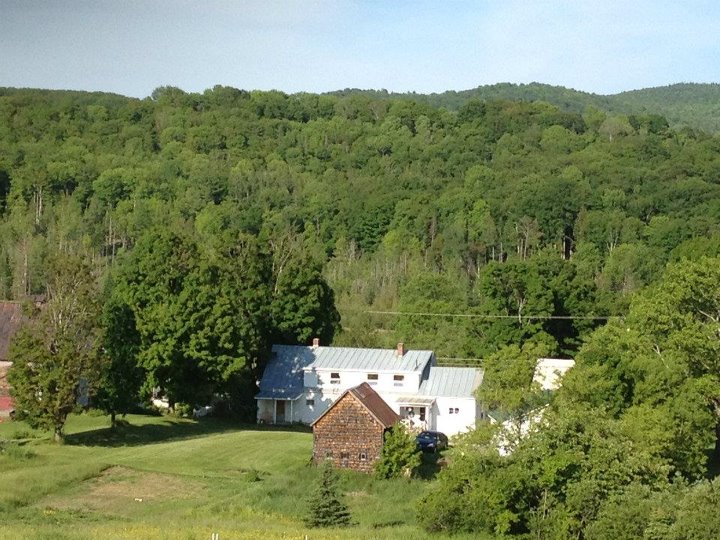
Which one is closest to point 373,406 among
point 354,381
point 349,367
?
point 354,381

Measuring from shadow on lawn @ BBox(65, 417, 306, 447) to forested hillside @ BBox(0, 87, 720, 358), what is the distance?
8.69 meters

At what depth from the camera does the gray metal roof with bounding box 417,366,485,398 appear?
59750mm

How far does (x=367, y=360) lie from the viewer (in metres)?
64.0

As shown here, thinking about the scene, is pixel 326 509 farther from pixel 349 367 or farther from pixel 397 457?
pixel 349 367

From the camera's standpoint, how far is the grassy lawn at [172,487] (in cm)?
3569

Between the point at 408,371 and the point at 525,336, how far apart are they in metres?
12.2

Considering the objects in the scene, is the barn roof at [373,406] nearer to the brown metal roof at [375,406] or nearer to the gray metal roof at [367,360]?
the brown metal roof at [375,406]

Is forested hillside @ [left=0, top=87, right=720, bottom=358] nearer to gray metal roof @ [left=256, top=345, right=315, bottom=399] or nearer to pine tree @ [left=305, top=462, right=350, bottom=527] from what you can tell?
gray metal roof @ [left=256, top=345, right=315, bottom=399]

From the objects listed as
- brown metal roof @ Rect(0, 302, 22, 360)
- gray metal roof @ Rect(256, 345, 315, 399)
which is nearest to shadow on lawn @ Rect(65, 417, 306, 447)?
gray metal roof @ Rect(256, 345, 315, 399)

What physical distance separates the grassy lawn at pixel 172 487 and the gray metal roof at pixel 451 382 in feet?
28.6

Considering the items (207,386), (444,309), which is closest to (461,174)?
(444,309)

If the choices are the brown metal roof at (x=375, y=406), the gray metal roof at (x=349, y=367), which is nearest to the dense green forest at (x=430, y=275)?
the gray metal roof at (x=349, y=367)

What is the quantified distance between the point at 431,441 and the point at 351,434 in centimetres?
601

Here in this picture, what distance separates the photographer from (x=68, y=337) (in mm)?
50719
